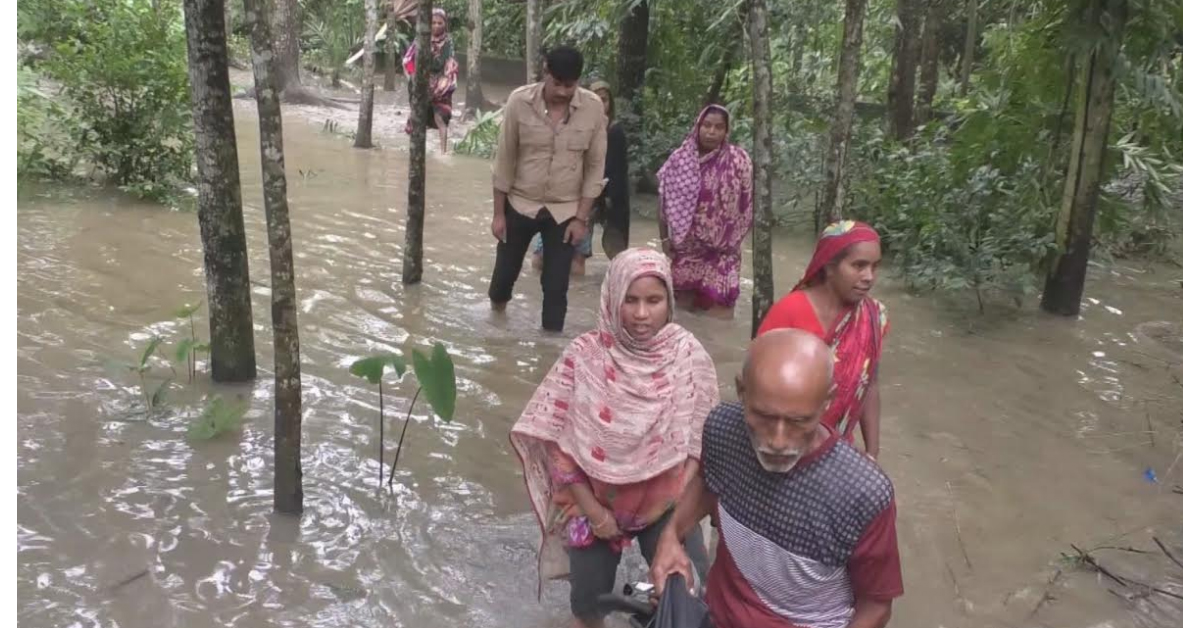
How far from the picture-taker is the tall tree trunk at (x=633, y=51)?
34.9ft

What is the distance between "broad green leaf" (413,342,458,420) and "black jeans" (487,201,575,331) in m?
2.27

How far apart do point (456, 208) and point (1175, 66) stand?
6343 millimetres

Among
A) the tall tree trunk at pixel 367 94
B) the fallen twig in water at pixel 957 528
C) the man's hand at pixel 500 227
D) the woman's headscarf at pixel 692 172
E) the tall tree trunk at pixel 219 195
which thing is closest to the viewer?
the fallen twig in water at pixel 957 528

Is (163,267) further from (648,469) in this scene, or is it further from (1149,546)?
(1149,546)

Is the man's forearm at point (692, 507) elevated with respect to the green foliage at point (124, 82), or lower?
lower

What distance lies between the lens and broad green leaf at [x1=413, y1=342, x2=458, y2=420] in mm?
3664

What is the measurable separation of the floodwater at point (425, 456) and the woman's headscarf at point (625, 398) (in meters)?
0.78

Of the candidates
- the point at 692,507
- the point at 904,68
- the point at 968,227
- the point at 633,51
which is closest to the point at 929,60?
the point at 904,68

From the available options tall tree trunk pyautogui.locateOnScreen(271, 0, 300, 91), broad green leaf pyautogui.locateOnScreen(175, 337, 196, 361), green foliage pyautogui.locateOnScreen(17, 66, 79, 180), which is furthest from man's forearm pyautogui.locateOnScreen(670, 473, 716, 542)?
tall tree trunk pyautogui.locateOnScreen(271, 0, 300, 91)

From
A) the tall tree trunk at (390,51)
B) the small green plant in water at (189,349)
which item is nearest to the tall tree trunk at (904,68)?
the small green plant in water at (189,349)

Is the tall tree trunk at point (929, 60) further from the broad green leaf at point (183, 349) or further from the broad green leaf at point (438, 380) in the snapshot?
the broad green leaf at point (183, 349)

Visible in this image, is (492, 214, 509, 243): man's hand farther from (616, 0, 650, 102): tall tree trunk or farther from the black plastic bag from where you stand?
(616, 0, 650, 102): tall tree trunk

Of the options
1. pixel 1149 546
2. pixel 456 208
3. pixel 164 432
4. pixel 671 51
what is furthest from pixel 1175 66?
pixel 164 432

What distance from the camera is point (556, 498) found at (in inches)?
117
